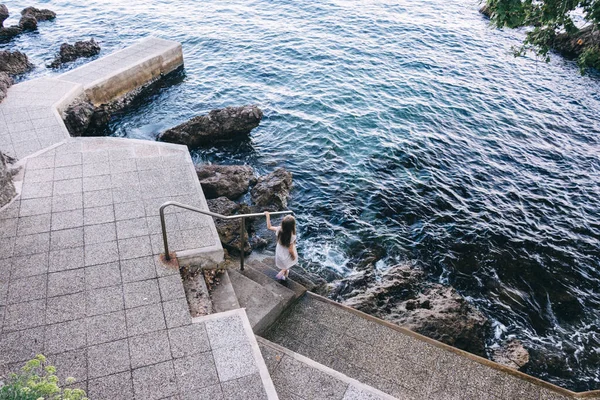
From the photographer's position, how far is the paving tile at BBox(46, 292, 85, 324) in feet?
20.7

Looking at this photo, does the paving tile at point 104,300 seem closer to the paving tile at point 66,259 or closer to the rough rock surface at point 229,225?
the paving tile at point 66,259

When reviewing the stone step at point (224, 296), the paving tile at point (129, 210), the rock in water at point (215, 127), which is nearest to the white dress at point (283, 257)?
the stone step at point (224, 296)

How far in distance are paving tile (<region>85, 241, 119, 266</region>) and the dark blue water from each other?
4938 millimetres

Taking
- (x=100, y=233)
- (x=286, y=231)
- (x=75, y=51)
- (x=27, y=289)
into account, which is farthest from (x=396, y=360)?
(x=75, y=51)

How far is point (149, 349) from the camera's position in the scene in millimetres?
5988

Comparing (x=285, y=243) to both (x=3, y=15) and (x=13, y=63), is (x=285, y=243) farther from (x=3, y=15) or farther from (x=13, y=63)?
(x=3, y=15)

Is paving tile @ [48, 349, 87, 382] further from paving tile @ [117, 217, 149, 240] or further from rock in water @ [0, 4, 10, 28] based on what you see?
rock in water @ [0, 4, 10, 28]

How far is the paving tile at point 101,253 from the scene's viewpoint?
7.28 meters

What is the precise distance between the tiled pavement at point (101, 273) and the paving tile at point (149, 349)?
1cm

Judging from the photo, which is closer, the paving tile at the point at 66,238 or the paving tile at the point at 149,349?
the paving tile at the point at 149,349

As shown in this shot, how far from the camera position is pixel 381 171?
556 inches

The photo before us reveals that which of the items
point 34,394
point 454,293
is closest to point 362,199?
point 454,293

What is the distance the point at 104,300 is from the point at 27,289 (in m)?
1.32

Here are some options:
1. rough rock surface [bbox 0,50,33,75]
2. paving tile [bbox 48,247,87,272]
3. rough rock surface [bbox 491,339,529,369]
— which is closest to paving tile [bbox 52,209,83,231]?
paving tile [bbox 48,247,87,272]
